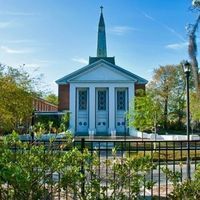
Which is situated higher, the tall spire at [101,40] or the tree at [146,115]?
the tall spire at [101,40]

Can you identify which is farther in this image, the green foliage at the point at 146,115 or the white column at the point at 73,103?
the white column at the point at 73,103

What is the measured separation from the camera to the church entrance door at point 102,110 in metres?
52.7

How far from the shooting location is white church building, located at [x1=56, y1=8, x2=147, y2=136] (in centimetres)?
5216

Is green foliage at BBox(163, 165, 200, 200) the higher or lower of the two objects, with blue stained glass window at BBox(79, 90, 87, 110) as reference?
lower

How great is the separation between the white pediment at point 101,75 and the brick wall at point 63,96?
2.86m

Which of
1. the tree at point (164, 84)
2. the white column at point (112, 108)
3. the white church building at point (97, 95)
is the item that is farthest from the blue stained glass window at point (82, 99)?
the tree at point (164, 84)

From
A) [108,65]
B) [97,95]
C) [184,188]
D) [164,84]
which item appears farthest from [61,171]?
[164,84]

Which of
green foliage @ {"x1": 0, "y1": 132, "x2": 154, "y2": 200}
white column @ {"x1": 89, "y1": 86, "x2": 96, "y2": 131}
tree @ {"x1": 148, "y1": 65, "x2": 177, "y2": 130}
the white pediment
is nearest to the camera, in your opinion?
green foliage @ {"x1": 0, "y1": 132, "x2": 154, "y2": 200}

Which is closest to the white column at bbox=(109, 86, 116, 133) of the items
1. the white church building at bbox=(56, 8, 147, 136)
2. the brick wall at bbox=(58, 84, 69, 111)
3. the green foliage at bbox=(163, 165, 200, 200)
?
the white church building at bbox=(56, 8, 147, 136)

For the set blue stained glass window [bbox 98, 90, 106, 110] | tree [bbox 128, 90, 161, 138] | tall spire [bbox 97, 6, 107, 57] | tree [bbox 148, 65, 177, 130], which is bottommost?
tree [bbox 128, 90, 161, 138]

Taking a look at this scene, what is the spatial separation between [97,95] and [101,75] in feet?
9.69

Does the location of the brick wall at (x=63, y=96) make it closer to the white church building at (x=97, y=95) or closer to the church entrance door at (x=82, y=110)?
the white church building at (x=97, y=95)

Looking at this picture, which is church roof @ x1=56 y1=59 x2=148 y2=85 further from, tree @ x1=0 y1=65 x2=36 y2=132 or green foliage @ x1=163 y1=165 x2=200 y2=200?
green foliage @ x1=163 y1=165 x2=200 y2=200

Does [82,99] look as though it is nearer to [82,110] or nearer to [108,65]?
[82,110]
